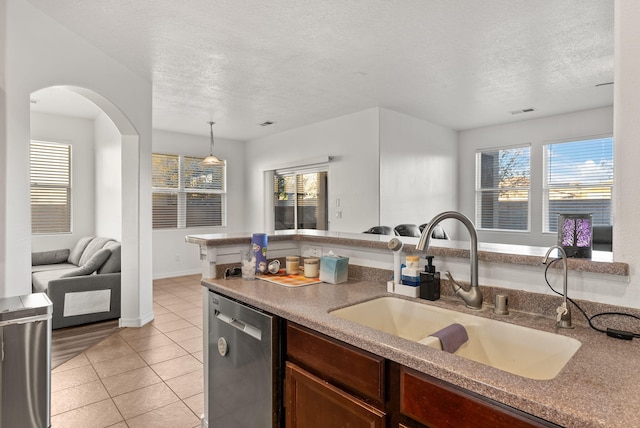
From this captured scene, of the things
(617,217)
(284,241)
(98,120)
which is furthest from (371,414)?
(98,120)

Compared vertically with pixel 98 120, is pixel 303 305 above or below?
below

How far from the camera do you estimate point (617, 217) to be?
3.70 feet

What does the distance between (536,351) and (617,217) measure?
1.64ft

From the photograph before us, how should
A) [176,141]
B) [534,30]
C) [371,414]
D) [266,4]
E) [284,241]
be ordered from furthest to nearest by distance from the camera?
1. [176,141]
2. [534,30]
3. [266,4]
4. [284,241]
5. [371,414]

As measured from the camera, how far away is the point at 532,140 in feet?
19.0

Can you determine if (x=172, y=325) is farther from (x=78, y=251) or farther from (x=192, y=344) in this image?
(x=78, y=251)

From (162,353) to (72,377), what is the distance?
2.18 ft

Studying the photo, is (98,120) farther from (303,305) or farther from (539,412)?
(539,412)

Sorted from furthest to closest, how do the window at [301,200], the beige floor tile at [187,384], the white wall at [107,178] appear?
1. the window at [301,200]
2. the white wall at [107,178]
3. the beige floor tile at [187,384]

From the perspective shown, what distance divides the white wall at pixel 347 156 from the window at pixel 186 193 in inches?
57.9

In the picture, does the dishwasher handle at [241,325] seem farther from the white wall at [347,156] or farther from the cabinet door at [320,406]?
the white wall at [347,156]

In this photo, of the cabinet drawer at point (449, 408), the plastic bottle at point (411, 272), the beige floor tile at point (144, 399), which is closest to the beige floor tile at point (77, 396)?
the beige floor tile at point (144, 399)

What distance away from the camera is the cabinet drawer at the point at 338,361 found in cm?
107

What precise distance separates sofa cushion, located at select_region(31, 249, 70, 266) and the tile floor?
2.61 meters
